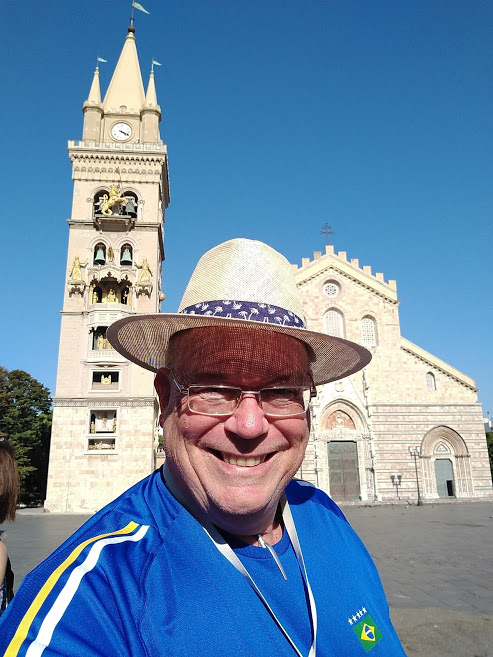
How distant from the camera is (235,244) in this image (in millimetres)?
1780

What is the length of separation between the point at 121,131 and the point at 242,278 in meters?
28.9

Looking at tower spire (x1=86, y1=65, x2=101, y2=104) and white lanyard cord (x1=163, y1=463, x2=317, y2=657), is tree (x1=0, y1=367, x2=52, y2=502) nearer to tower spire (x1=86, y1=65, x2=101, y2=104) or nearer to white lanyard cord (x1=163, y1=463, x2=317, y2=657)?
tower spire (x1=86, y1=65, x2=101, y2=104)

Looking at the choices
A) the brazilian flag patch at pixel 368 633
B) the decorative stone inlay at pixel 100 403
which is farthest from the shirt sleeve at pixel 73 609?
the decorative stone inlay at pixel 100 403

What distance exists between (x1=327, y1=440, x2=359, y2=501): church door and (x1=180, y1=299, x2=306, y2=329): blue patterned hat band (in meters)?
25.9

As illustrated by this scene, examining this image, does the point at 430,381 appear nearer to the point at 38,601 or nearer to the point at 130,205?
the point at 130,205

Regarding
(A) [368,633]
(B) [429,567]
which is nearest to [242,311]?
(A) [368,633]

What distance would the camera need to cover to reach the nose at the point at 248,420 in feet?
4.84

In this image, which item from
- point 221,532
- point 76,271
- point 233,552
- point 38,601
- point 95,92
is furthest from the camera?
point 95,92

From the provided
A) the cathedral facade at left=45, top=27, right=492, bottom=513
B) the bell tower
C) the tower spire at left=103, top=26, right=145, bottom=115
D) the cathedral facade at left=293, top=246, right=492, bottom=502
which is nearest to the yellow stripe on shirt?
the bell tower

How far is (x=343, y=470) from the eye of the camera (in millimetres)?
25922

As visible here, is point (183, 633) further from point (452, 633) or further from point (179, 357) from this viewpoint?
point (452, 633)

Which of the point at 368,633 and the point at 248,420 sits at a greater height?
the point at 248,420

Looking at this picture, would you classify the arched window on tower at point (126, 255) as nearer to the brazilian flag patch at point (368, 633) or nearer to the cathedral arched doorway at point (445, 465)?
the cathedral arched doorway at point (445, 465)

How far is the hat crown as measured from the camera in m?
1.65
